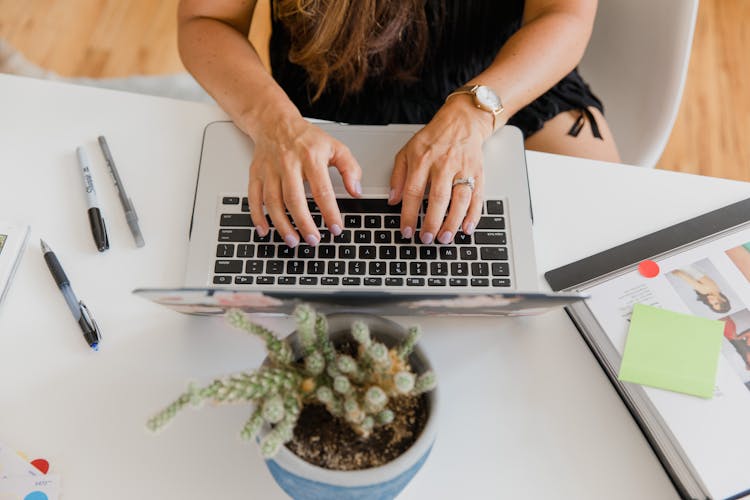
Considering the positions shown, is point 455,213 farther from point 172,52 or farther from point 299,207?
point 172,52

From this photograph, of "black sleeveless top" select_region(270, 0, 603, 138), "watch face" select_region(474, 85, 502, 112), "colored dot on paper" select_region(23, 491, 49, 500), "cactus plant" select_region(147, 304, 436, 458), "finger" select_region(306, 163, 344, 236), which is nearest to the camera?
"cactus plant" select_region(147, 304, 436, 458)

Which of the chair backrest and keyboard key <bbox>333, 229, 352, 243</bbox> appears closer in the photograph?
keyboard key <bbox>333, 229, 352, 243</bbox>

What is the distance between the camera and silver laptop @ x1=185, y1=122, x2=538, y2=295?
0.68m

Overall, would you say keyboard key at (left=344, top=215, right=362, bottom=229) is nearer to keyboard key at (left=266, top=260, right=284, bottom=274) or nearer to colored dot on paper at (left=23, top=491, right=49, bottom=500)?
keyboard key at (left=266, top=260, right=284, bottom=274)

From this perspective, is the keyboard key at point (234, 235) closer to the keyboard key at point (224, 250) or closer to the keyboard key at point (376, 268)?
the keyboard key at point (224, 250)

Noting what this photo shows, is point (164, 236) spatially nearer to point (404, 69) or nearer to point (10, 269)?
point (10, 269)

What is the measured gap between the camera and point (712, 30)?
73.5 inches

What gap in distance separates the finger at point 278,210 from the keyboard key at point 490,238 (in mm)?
215

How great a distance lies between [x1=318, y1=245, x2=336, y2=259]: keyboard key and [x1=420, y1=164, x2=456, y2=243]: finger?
10 centimetres

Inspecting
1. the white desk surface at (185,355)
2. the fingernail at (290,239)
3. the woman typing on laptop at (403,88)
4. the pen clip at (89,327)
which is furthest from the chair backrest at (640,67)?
the pen clip at (89,327)

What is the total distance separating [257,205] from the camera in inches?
28.3

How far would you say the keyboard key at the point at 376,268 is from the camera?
0.69m

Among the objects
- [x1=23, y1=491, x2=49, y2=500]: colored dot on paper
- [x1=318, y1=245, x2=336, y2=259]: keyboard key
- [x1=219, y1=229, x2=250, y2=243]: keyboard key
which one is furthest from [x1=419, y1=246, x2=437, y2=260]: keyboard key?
[x1=23, y1=491, x2=49, y2=500]: colored dot on paper

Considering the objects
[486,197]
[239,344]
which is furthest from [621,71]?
[239,344]
